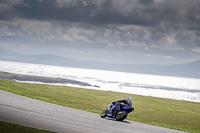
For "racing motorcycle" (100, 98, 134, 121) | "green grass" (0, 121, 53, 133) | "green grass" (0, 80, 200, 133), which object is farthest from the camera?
"green grass" (0, 80, 200, 133)

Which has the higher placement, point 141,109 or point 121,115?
point 141,109

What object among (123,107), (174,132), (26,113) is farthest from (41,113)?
(174,132)

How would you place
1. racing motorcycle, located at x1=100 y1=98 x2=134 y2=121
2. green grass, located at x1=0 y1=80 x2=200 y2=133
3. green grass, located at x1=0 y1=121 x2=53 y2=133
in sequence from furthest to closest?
green grass, located at x1=0 y1=80 x2=200 y2=133 < racing motorcycle, located at x1=100 y1=98 x2=134 y2=121 < green grass, located at x1=0 y1=121 x2=53 y2=133

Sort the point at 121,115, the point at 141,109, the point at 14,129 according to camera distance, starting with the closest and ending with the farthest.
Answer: the point at 14,129, the point at 121,115, the point at 141,109

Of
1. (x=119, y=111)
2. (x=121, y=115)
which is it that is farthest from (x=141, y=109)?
(x=121, y=115)

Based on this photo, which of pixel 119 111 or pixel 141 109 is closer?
pixel 119 111

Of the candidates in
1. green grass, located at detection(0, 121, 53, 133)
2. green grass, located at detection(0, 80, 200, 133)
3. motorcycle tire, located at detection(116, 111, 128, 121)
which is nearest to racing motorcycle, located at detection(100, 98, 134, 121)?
motorcycle tire, located at detection(116, 111, 128, 121)

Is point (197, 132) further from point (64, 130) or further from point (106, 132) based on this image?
point (64, 130)

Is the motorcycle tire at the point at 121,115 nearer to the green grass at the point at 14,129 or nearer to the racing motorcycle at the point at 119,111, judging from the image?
the racing motorcycle at the point at 119,111

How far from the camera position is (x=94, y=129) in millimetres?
15844

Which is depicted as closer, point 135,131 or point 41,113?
point 135,131

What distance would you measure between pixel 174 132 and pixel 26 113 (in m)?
10.8

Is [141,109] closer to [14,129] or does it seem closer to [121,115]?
[121,115]

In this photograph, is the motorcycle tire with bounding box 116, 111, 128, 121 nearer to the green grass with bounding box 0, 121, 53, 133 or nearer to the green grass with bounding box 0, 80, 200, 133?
the green grass with bounding box 0, 80, 200, 133
